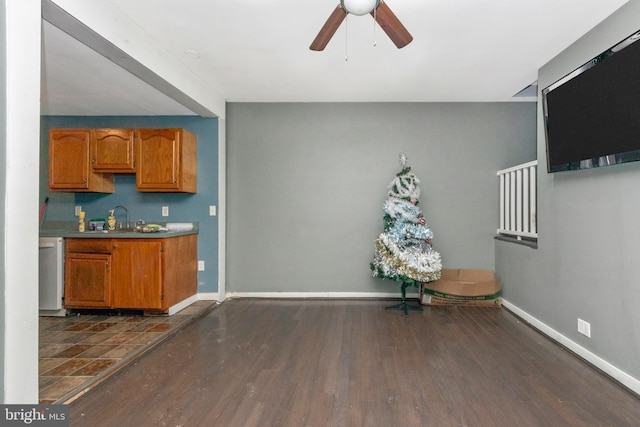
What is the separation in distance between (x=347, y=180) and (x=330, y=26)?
257 centimetres

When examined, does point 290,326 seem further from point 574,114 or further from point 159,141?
point 574,114

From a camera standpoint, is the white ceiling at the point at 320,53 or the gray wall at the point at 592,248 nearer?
the gray wall at the point at 592,248

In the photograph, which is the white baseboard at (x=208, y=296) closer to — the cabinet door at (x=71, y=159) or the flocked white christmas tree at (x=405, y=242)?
the cabinet door at (x=71, y=159)

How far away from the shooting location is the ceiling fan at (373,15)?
177 cm

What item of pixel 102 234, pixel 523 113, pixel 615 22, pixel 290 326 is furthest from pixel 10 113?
pixel 523 113

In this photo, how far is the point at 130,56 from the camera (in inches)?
99.3

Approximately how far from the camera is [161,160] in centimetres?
399

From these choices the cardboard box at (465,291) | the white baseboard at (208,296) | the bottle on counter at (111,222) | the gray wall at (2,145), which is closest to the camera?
the gray wall at (2,145)

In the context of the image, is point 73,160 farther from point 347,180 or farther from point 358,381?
point 358,381

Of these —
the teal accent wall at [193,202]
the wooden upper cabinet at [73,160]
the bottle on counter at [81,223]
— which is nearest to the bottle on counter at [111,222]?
the teal accent wall at [193,202]

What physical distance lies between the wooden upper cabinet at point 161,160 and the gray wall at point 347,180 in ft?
2.20

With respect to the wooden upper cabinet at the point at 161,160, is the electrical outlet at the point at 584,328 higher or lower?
lower

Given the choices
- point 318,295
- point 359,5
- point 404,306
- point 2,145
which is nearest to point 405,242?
point 404,306

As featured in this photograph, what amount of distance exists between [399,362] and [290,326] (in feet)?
4.00
